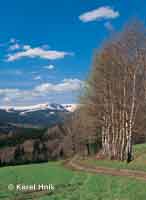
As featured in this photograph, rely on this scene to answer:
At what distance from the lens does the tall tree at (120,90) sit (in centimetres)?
3272

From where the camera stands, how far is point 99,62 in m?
37.0

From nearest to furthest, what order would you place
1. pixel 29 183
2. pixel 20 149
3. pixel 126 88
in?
pixel 29 183, pixel 126 88, pixel 20 149

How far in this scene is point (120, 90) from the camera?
116 feet

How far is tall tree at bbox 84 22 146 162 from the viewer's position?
32719 mm

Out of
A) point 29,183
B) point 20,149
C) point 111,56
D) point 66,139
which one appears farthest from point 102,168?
point 20,149

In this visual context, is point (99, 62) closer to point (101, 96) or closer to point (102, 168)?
point (101, 96)

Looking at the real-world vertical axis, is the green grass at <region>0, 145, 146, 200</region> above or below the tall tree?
below

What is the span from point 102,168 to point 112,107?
361 inches

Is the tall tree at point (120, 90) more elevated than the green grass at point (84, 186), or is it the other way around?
the tall tree at point (120, 90)

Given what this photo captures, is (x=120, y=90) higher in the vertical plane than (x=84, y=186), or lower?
higher

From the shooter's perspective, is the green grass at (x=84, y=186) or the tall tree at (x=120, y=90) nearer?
the green grass at (x=84, y=186)

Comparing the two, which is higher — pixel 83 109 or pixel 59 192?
pixel 83 109

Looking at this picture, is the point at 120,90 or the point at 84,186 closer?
the point at 84,186

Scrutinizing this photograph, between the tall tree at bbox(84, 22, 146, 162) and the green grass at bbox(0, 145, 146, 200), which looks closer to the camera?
the green grass at bbox(0, 145, 146, 200)
